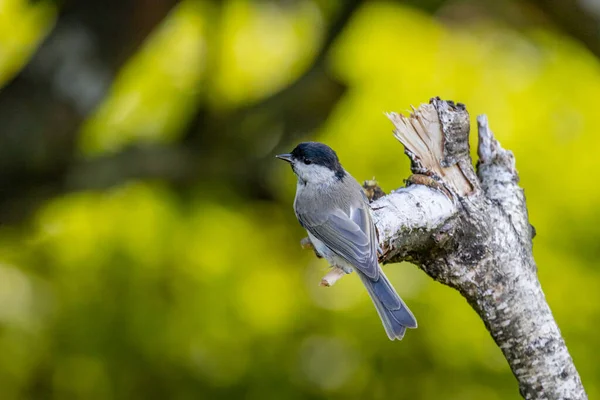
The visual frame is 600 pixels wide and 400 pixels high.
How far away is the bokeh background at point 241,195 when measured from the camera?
2965 mm

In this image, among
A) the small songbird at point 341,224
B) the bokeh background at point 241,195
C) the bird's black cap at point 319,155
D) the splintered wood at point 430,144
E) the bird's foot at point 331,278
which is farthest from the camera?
the bokeh background at point 241,195

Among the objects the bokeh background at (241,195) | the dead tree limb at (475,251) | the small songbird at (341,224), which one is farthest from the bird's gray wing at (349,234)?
the bokeh background at (241,195)

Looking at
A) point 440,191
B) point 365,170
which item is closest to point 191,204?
point 365,170

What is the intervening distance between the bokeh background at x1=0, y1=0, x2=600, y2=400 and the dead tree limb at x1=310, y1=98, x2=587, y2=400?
1.14 meters

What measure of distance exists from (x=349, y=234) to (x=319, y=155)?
323 mm

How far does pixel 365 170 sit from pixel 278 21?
3.07 feet

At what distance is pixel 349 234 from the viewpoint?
6.98 ft

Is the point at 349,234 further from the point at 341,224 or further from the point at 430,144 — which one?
the point at 430,144

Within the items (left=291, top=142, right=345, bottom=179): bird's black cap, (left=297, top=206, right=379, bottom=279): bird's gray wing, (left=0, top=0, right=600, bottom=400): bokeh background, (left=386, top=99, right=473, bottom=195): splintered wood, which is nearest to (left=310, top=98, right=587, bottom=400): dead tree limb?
(left=386, top=99, right=473, bottom=195): splintered wood

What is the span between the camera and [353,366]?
313cm

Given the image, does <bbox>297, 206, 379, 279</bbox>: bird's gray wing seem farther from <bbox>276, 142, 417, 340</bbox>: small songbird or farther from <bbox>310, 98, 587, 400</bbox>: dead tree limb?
<bbox>310, 98, 587, 400</bbox>: dead tree limb

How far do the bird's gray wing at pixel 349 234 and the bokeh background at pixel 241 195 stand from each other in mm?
833

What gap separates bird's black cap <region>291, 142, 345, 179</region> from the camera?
234 centimetres

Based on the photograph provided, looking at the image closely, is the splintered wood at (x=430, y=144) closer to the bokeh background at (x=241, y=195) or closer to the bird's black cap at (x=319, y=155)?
the bird's black cap at (x=319, y=155)
